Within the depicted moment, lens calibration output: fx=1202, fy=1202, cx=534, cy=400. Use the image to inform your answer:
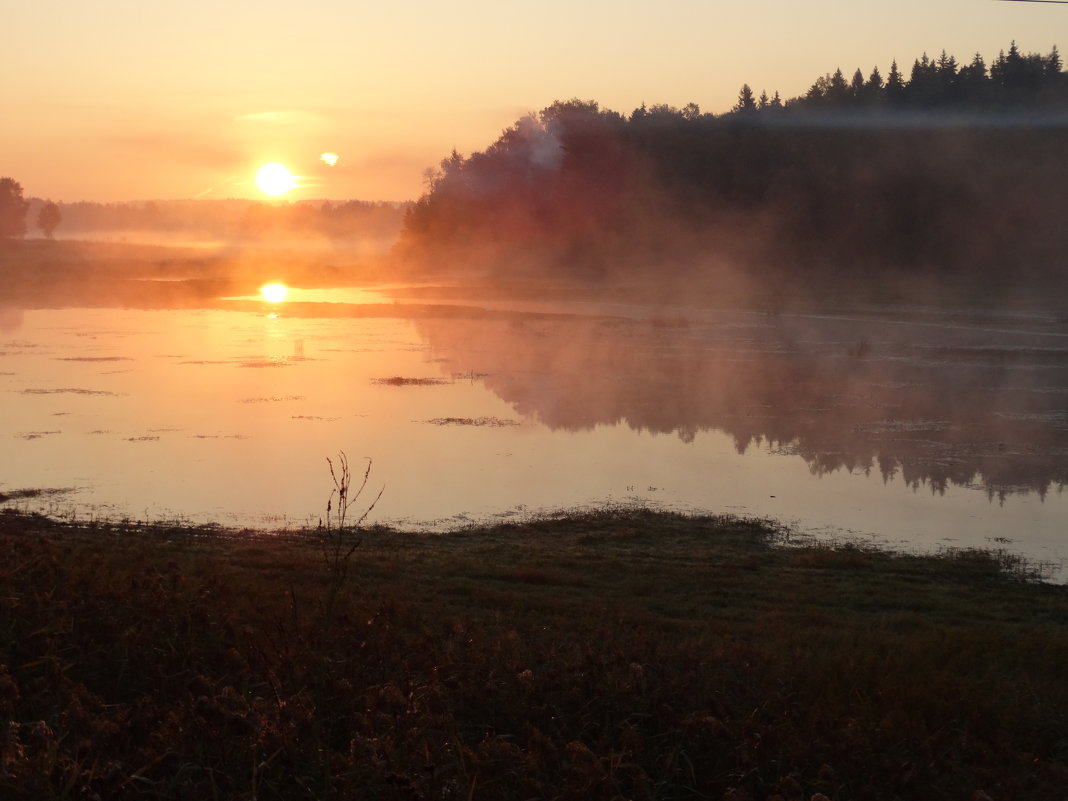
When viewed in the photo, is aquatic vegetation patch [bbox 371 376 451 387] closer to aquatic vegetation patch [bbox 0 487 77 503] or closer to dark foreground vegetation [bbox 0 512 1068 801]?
aquatic vegetation patch [bbox 0 487 77 503]

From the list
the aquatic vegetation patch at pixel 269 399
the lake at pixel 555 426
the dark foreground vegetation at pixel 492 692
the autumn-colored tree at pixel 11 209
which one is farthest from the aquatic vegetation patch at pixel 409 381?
the autumn-colored tree at pixel 11 209

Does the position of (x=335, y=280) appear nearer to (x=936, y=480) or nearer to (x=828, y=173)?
(x=828, y=173)

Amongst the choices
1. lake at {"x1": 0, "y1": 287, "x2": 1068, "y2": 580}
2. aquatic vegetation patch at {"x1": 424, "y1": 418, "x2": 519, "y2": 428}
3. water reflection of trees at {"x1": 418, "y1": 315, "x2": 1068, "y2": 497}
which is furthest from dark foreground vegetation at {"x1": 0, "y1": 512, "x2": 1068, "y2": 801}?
aquatic vegetation patch at {"x1": 424, "y1": 418, "x2": 519, "y2": 428}

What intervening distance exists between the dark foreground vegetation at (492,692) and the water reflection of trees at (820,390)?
879 cm

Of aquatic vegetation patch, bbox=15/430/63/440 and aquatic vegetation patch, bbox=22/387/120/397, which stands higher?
aquatic vegetation patch, bbox=22/387/120/397

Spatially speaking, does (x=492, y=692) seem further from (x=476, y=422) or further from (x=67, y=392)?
(x=67, y=392)

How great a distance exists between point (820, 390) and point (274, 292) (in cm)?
4855

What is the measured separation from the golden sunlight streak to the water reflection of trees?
22174 mm

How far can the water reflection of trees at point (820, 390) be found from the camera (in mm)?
18578

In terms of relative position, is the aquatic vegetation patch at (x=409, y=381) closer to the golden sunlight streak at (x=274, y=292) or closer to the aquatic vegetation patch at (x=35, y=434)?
the aquatic vegetation patch at (x=35, y=434)

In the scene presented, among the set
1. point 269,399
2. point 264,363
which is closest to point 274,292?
point 264,363

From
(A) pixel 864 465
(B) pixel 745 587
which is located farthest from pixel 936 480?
(B) pixel 745 587

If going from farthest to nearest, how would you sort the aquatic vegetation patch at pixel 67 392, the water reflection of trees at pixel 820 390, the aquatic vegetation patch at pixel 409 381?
1. the aquatic vegetation patch at pixel 409 381
2. the aquatic vegetation patch at pixel 67 392
3. the water reflection of trees at pixel 820 390

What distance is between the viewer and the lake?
48.9 feet
